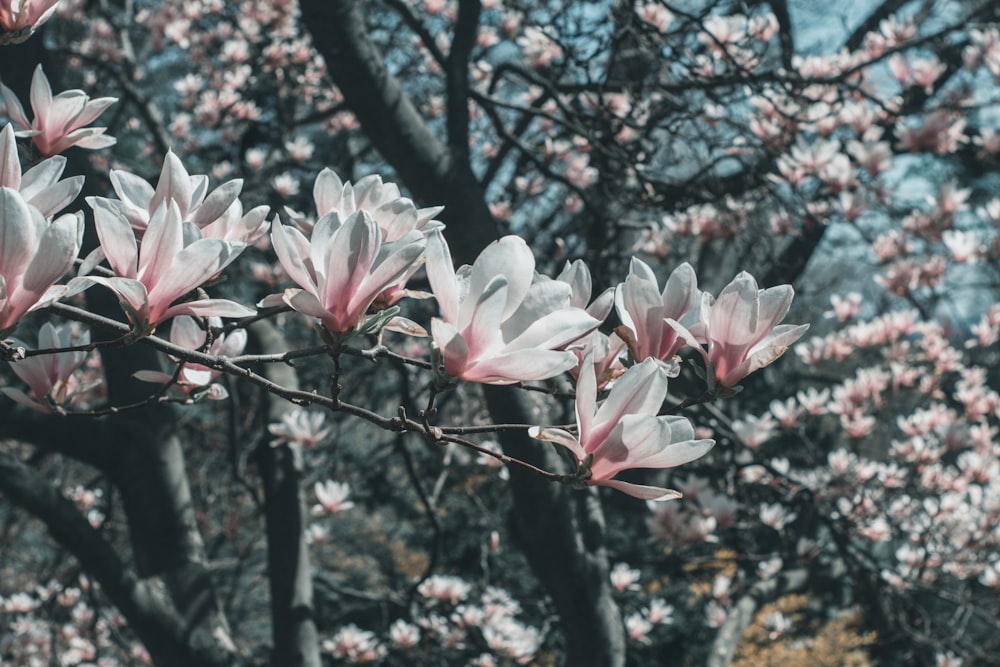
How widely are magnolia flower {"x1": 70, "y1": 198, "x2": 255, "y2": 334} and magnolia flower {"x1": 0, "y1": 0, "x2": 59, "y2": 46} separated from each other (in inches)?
14.2

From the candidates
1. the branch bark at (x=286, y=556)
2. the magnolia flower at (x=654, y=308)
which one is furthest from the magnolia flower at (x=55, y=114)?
the branch bark at (x=286, y=556)

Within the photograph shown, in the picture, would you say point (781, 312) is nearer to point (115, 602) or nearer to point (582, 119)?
point (582, 119)

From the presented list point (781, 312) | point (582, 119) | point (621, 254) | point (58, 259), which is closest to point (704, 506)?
point (621, 254)

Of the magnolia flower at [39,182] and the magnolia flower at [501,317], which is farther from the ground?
the magnolia flower at [39,182]

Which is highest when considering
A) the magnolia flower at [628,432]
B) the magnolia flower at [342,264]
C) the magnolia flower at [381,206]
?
the magnolia flower at [381,206]

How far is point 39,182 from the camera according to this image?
0.83 meters

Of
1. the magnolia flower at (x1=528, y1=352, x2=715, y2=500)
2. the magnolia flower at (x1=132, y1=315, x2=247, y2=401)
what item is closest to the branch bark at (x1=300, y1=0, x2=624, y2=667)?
the magnolia flower at (x1=132, y1=315, x2=247, y2=401)

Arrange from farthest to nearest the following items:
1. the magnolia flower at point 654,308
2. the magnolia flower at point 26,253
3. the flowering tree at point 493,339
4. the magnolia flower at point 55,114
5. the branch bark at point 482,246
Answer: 1. the branch bark at point 482,246
2. the magnolia flower at point 55,114
3. the magnolia flower at point 654,308
4. the flowering tree at point 493,339
5. the magnolia flower at point 26,253

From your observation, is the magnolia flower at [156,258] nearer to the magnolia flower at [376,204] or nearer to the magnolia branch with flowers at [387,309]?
the magnolia branch with flowers at [387,309]

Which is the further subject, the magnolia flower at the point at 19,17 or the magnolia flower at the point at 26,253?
the magnolia flower at the point at 19,17

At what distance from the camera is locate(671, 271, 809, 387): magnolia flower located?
87 cm

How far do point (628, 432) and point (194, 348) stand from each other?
651 mm

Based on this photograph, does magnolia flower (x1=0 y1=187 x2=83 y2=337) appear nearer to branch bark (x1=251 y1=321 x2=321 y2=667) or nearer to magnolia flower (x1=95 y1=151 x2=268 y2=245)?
magnolia flower (x1=95 y1=151 x2=268 y2=245)

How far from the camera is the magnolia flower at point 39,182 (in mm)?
810
